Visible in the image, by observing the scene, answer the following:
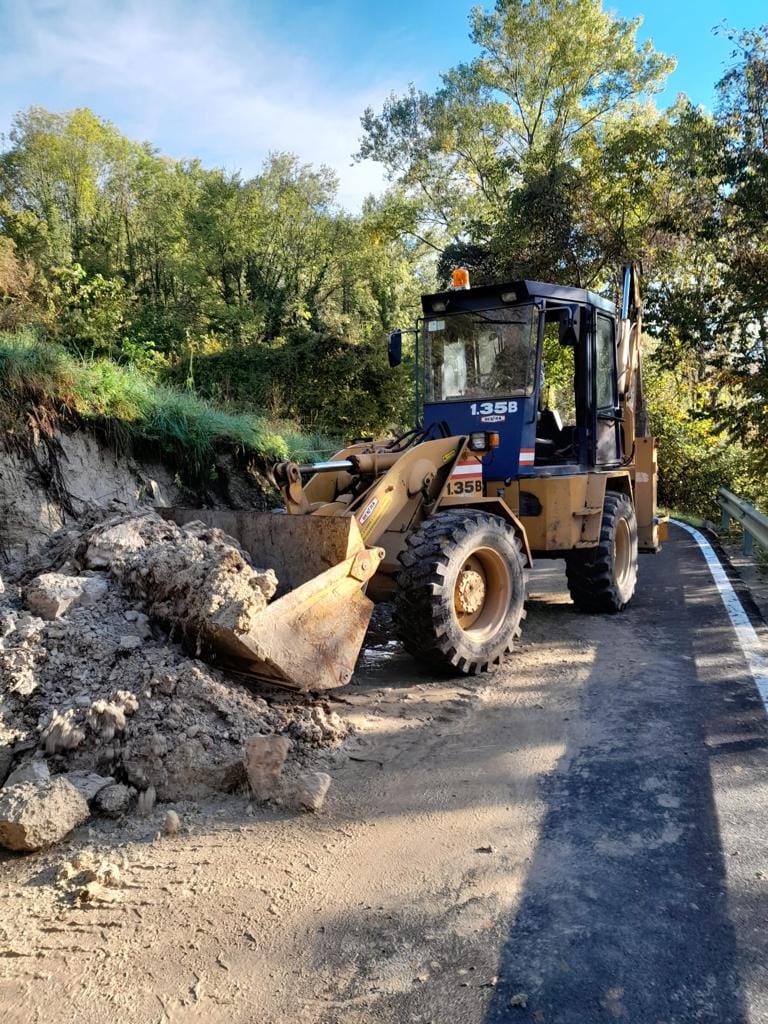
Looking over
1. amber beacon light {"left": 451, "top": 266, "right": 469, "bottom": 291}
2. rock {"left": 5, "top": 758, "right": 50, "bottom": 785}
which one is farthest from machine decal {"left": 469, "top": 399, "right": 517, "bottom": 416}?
rock {"left": 5, "top": 758, "right": 50, "bottom": 785}

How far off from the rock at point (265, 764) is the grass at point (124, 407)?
5504 mm

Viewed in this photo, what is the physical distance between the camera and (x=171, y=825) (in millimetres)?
3297

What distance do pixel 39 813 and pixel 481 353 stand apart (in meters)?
5.11

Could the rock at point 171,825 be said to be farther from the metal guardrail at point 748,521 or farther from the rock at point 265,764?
the metal guardrail at point 748,521

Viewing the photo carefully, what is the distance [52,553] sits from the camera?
5.44m

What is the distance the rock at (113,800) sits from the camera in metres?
3.41

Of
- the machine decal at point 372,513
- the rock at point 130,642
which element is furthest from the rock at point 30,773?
the machine decal at point 372,513

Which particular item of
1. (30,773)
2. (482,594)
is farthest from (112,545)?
(482,594)

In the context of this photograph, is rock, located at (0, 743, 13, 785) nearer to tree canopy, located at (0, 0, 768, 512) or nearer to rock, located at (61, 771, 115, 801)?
rock, located at (61, 771, 115, 801)

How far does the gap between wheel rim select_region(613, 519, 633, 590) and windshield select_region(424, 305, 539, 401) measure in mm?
2214

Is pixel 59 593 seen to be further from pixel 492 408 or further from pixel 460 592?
Answer: pixel 492 408

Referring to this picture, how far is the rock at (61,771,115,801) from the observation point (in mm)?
3428

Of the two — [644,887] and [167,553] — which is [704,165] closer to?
[167,553]

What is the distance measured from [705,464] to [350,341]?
1030 cm
